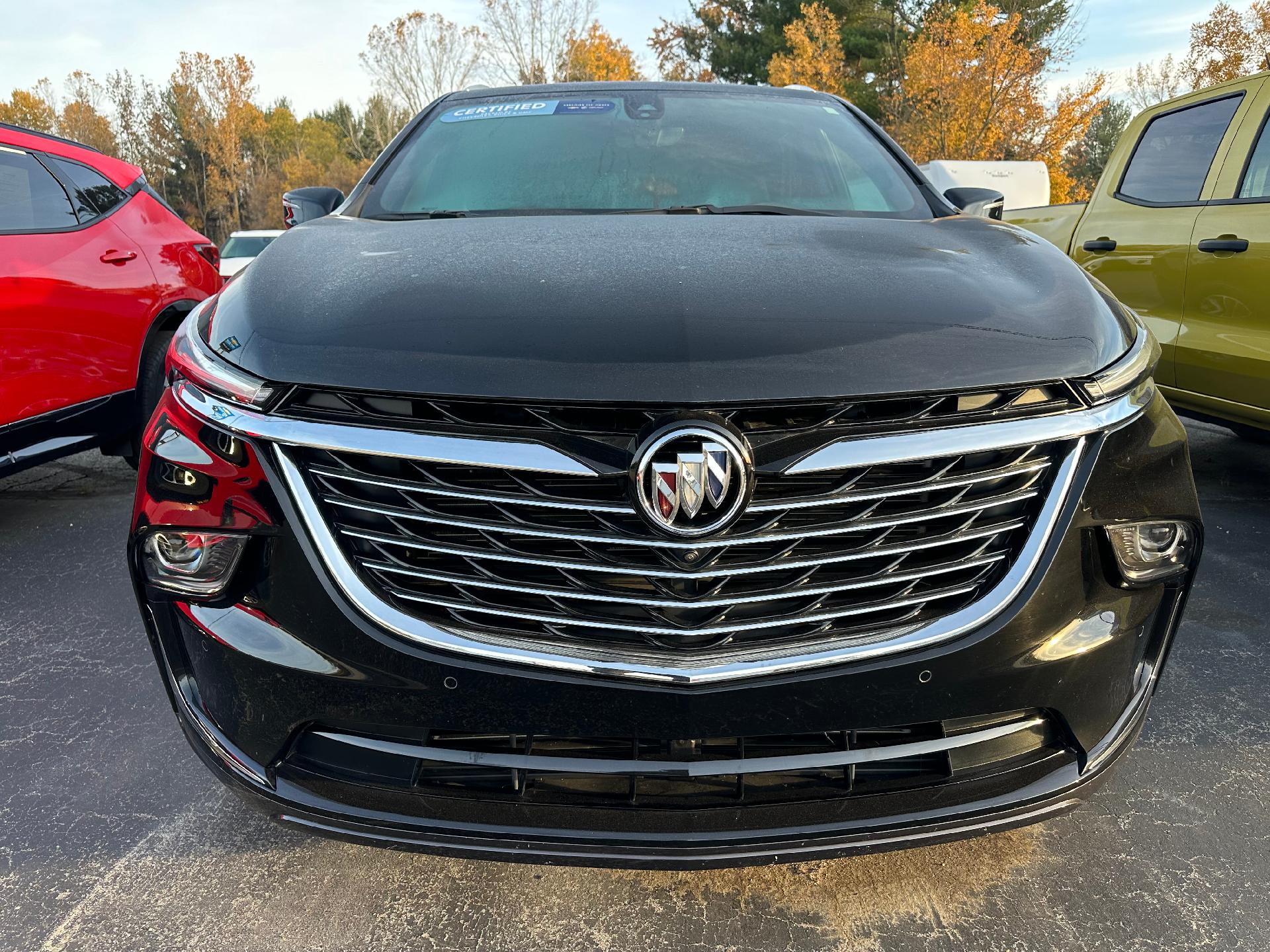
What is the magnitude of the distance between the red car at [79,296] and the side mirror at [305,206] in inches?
Result: 59.6

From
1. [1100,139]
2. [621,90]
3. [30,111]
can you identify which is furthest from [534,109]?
[30,111]

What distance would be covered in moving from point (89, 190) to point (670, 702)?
4.20m

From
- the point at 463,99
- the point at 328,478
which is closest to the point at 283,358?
the point at 328,478

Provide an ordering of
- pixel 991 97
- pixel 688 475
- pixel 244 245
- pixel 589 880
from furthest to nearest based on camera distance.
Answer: pixel 991 97 < pixel 244 245 < pixel 589 880 < pixel 688 475

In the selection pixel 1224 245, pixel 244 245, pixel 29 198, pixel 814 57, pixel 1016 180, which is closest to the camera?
pixel 1224 245

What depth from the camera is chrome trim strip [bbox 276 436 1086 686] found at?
1432 millimetres

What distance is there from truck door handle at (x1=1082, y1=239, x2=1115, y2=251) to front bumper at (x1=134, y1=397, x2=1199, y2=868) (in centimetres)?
325

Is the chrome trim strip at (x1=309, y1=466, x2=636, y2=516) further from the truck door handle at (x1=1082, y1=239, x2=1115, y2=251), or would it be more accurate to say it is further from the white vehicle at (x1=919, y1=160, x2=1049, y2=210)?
the white vehicle at (x1=919, y1=160, x2=1049, y2=210)

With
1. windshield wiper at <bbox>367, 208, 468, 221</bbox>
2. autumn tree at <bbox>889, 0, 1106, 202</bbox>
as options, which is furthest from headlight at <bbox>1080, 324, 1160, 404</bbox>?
autumn tree at <bbox>889, 0, 1106, 202</bbox>

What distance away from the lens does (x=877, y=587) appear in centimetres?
150

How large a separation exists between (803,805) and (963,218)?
1.56 m

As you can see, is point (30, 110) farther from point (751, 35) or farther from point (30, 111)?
point (751, 35)

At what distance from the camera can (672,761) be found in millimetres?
1472

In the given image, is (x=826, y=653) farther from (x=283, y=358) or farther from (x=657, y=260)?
(x=283, y=358)
